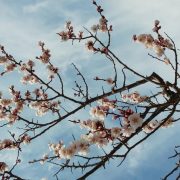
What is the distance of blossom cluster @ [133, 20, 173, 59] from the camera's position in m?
9.12

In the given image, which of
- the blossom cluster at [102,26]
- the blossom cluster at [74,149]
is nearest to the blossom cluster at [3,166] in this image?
the blossom cluster at [74,149]

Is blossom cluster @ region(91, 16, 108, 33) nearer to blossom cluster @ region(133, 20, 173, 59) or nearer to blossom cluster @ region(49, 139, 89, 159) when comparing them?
blossom cluster @ region(133, 20, 173, 59)

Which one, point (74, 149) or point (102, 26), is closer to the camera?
Answer: point (74, 149)

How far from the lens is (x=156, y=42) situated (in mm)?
9602

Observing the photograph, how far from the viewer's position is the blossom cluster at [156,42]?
912 cm

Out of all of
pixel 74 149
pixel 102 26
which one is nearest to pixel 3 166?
pixel 74 149

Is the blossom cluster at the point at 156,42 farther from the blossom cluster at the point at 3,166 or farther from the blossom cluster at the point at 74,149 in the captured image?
the blossom cluster at the point at 3,166

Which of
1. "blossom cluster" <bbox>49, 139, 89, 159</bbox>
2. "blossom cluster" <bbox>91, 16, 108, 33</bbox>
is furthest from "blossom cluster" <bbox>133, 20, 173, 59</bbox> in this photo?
"blossom cluster" <bbox>49, 139, 89, 159</bbox>

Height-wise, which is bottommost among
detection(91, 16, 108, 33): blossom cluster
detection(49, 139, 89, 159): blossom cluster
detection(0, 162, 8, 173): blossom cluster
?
detection(49, 139, 89, 159): blossom cluster

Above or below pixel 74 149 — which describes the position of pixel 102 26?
above

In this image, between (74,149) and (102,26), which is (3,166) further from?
(102,26)

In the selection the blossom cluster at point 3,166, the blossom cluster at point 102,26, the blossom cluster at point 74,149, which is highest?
the blossom cluster at point 102,26

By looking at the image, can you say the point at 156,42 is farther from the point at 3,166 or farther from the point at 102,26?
the point at 3,166

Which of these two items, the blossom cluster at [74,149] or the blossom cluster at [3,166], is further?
the blossom cluster at [3,166]
